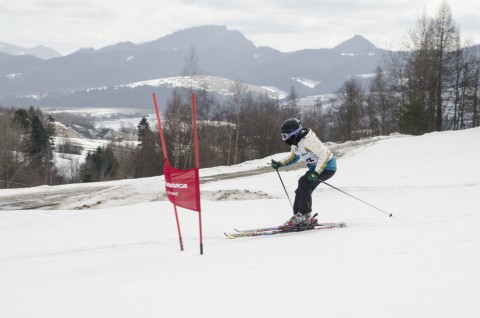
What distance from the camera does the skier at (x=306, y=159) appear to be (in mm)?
7855

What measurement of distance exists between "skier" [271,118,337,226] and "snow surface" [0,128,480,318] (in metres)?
0.57

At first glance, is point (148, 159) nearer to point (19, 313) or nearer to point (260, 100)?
point (260, 100)

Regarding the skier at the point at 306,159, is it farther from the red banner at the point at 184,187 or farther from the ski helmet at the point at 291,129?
the red banner at the point at 184,187

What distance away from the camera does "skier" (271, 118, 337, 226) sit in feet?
25.8

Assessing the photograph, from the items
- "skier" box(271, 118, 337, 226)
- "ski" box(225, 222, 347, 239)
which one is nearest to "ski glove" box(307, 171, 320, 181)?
"skier" box(271, 118, 337, 226)

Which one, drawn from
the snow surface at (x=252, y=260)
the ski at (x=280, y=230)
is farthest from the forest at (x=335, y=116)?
the ski at (x=280, y=230)

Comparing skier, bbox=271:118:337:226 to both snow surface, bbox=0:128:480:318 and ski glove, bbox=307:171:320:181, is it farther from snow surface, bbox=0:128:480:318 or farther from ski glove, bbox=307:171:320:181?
snow surface, bbox=0:128:480:318

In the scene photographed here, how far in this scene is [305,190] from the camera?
811cm

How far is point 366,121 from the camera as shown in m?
61.4

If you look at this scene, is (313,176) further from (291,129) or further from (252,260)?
(252,260)

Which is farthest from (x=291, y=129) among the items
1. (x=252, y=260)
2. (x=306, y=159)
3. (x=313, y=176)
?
(x=252, y=260)

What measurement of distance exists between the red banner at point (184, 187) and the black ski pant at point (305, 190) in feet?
7.10

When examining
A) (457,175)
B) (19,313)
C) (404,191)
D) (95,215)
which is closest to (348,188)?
(404,191)

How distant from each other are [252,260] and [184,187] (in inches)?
60.0
